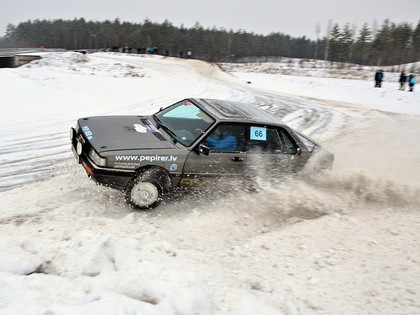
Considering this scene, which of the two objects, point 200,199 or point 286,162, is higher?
point 286,162

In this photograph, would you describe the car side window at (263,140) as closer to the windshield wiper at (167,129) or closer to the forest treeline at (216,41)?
the windshield wiper at (167,129)

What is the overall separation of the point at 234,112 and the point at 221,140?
0.68 m

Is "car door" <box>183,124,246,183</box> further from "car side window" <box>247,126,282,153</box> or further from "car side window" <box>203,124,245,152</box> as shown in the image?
"car side window" <box>247,126,282,153</box>

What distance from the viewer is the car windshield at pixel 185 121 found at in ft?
17.9

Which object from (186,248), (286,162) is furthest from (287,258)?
(286,162)

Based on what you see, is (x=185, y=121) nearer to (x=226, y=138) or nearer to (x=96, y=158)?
(x=226, y=138)

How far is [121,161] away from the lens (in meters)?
4.89

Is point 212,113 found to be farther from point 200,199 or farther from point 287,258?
point 287,258

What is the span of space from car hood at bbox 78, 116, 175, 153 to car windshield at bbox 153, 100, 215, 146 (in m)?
0.19

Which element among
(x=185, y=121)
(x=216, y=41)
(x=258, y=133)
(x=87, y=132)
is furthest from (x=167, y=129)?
(x=216, y=41)

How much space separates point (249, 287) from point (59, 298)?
172 cm

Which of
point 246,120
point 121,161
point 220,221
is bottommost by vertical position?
point 220,221

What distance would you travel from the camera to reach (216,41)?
94625 millimetres

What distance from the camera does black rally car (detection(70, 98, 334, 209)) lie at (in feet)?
16.4
